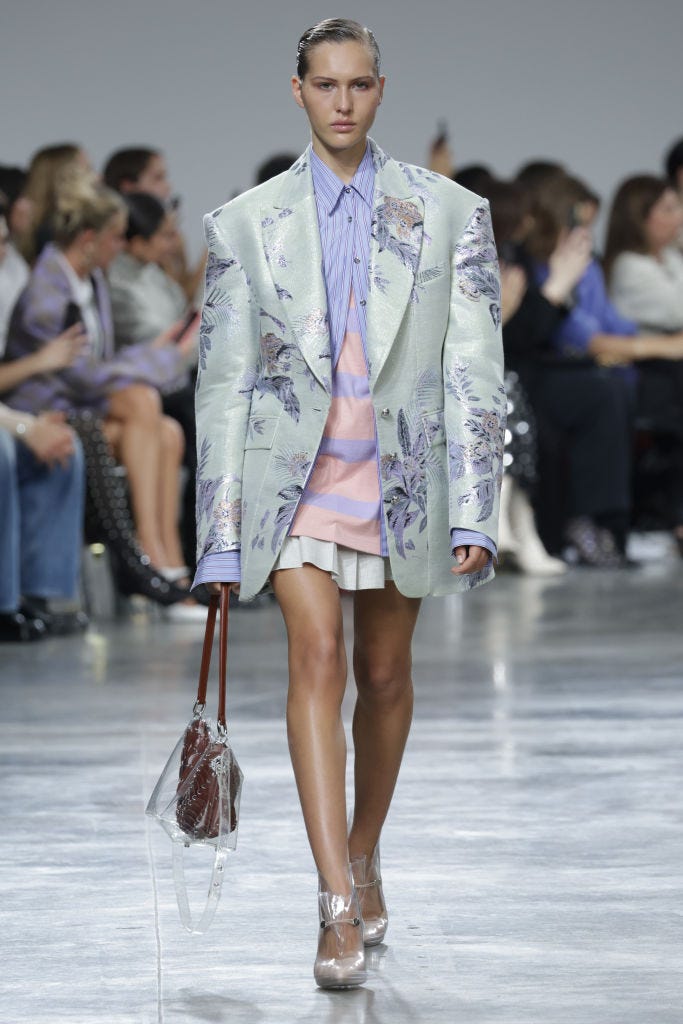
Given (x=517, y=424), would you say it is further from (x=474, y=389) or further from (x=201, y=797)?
(x=201, y=797)

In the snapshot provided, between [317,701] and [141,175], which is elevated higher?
[317,701]

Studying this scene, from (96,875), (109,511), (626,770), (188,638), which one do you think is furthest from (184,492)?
(96,875)

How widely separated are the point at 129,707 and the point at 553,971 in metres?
2.19

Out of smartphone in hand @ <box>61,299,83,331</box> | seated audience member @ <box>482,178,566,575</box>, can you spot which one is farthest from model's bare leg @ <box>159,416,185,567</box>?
seated audience member @ <box>482,178,566,575</box>

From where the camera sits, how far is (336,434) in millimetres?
2469

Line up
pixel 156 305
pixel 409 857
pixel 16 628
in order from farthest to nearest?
pixel 156 305
pixel 16 628
pixel 409 857

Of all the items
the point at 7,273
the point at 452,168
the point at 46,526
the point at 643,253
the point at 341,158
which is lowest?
the point at 46,526

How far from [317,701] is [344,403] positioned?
0.35 metres

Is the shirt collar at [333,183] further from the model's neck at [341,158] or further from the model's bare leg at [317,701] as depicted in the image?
the model's bare leg at [317,701]

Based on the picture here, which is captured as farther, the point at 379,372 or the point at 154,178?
the point at 154,178

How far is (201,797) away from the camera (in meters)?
2.40

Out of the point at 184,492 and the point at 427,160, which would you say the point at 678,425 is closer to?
the point at 427,160

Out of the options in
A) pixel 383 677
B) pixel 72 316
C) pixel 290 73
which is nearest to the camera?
pixel 383 677

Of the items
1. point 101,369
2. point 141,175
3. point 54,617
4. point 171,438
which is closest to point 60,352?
point 101,369
